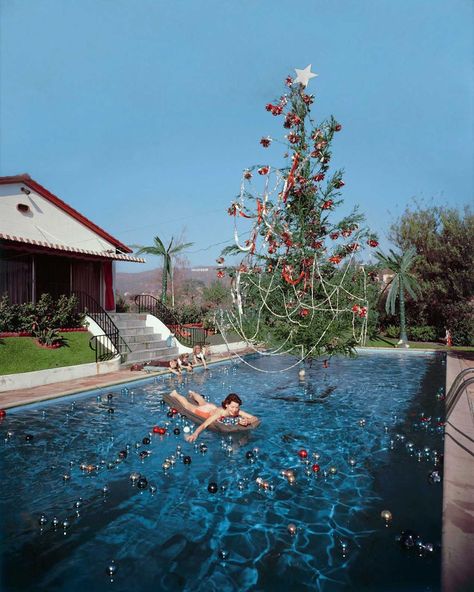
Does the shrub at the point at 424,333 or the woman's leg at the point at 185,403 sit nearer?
the woman's leg at the point at 185,403

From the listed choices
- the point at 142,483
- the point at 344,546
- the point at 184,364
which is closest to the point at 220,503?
the point at 142,483

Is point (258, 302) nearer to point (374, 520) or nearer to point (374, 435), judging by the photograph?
point (374, 435)

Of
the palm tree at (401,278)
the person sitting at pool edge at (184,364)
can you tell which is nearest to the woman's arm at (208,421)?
the person sitting at pool edge at (184,364)

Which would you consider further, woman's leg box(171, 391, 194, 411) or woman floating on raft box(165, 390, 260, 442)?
woman's leg box(171, 391, 194, 411)

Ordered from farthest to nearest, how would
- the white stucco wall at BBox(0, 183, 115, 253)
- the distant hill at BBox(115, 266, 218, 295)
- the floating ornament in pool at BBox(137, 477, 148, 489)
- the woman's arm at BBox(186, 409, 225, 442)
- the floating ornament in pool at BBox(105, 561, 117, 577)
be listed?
the distant hill at BBox(115, 266, 218, 295) < the white stucco wall at BBox(0, 183, 115, 253) < the woman's arm at BBox(186, 409, 225, 442) < the floating ornament in pool at BBox(137, 477, 148, 489) < the floating ornament in pool at BBox(105, 561, 117, 577)

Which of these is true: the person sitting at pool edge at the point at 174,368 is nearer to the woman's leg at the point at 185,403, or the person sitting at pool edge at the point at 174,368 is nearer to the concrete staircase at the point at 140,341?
the concrete staircase at the point at 140,341

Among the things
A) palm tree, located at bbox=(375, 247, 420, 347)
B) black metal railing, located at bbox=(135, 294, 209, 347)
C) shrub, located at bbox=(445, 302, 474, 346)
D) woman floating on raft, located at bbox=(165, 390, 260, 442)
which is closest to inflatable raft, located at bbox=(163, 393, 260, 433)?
woman floating on raft, located at bbox=(165, 390, 260, 442)

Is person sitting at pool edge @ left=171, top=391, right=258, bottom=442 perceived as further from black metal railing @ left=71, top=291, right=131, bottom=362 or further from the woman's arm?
black metal railing @ left=71, top=291, right=131, bottom=362

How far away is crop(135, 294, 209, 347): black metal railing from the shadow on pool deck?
15.2 m

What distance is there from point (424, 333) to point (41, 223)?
1006 inches

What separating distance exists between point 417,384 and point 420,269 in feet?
59.9

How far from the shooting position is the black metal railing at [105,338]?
16792mm

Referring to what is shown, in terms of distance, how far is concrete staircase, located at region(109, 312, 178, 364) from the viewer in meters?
18.4

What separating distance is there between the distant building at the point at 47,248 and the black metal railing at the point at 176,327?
2258 millimetres
